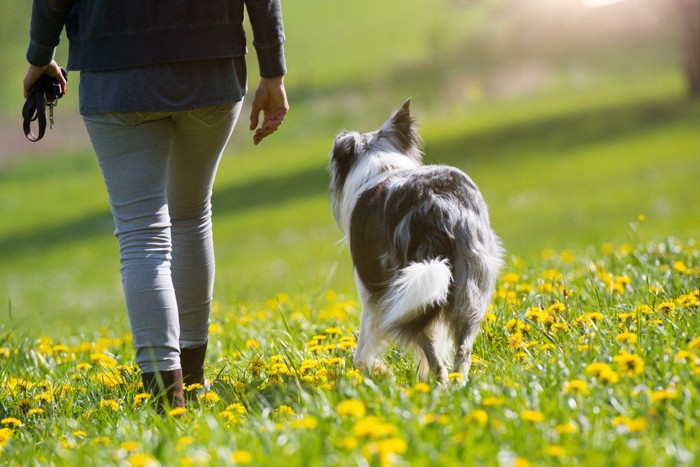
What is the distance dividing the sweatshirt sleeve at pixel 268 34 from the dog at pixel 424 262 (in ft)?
2.02

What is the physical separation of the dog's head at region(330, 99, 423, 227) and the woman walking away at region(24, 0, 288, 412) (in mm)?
641

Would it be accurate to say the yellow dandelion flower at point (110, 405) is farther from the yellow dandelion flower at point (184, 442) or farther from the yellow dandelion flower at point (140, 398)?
the yellow dandelion flower at point (184, 442)

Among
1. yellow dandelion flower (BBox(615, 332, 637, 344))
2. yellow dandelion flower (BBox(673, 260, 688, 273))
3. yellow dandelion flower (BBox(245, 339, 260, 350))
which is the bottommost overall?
yellow dandelion flower (BBox(245, 339, 260, 350))

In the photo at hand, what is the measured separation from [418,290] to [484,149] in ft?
54.1

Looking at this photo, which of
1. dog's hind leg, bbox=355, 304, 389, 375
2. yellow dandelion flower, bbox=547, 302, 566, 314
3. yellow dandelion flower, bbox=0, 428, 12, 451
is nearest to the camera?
yellow dandelion flower, bbox=0, 428, 12, 451

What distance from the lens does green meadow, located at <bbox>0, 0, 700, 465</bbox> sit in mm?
2350

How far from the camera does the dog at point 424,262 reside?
3191mm

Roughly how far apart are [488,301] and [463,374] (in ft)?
1.09

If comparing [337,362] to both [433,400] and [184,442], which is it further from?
[184,442]

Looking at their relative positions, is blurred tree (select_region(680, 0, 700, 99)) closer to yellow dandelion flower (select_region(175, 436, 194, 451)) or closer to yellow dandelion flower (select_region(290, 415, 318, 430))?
yellow dandelion flower (select_region(290, 415, 318, 430))

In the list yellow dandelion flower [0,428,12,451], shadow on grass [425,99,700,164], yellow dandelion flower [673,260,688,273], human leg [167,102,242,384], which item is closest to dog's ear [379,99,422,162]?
human leg [167,102,242,384]

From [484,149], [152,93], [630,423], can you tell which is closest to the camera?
[630,423]

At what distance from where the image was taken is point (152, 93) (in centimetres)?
294

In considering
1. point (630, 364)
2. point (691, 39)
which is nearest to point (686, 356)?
point (630, 364)
